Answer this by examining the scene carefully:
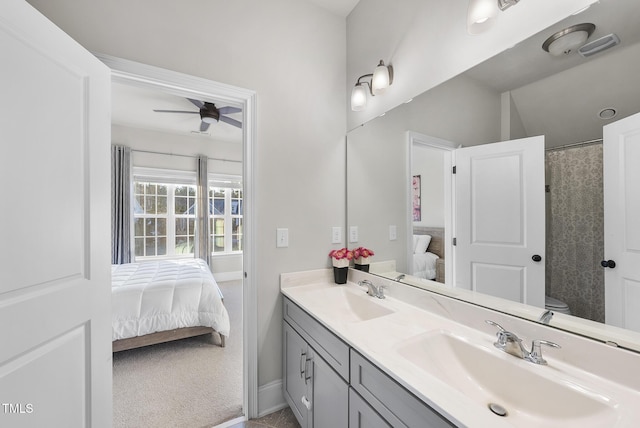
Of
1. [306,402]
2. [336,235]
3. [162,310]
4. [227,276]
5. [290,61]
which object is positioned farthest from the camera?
[227,276]

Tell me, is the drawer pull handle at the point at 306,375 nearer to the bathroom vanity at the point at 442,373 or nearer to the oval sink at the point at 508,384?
the bathroom vanity at the point at 442,373

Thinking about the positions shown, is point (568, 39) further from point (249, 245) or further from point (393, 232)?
point (249, 245)

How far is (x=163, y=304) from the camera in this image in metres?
2.47

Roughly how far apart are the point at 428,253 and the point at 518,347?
24.4 inches

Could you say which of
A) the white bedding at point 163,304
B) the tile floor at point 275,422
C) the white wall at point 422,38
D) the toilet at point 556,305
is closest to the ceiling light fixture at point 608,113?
the white wall at point 422,38

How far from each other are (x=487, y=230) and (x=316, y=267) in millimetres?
1126

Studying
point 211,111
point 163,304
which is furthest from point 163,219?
point 163,304

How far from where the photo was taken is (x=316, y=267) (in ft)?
6.32

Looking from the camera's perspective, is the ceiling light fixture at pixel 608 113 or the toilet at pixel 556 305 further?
the toilet at pixel 556 305

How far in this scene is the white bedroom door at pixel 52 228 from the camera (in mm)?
881

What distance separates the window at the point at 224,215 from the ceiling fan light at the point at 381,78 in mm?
4243

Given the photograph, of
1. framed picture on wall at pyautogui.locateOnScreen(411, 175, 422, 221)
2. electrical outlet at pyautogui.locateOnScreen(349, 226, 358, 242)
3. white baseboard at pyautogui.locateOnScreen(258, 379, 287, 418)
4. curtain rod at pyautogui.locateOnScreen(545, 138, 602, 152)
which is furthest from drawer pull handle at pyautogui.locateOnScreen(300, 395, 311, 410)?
curtain rod at pyautogui.locateOnScreen(545, 138, 602, 152)

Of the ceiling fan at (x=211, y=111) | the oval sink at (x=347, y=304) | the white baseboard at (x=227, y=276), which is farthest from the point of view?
the white baseboard at (x=227, y=276)

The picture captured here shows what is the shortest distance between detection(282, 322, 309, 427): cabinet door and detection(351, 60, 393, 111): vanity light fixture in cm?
156
